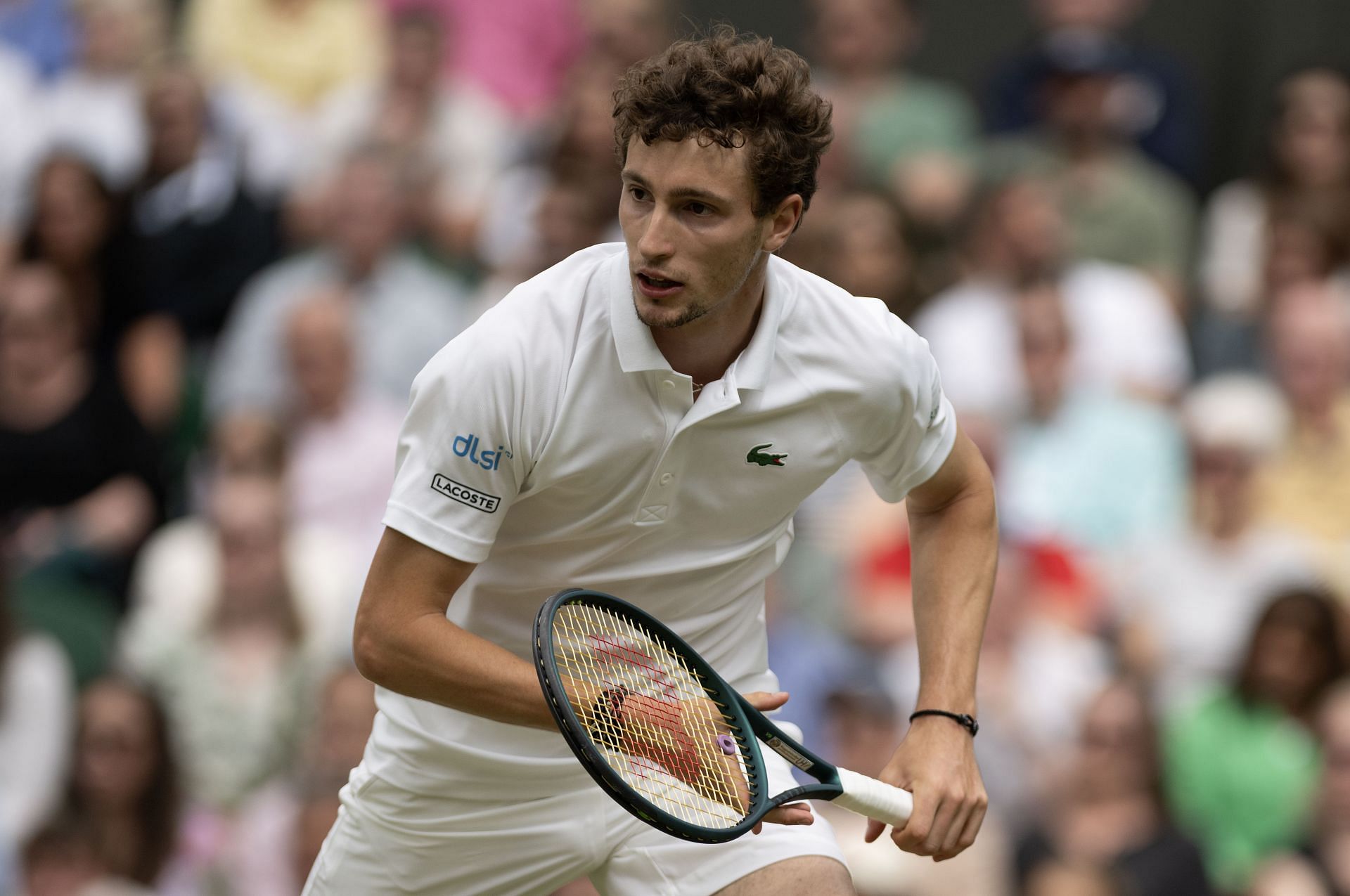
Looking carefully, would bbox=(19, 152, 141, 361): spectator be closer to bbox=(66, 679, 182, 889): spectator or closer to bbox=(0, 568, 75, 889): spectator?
bbox=(0, 568, 75, 889): spectator

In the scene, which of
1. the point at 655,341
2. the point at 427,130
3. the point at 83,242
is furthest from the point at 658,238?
the point at 427,130

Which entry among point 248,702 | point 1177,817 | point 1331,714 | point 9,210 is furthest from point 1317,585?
point 9,210

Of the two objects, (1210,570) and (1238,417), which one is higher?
(1238,417)

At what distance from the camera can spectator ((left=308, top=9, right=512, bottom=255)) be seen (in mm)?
7664

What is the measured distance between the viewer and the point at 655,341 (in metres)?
3.11

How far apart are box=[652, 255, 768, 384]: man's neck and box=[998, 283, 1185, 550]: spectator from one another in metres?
3.43

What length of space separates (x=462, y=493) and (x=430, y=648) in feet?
0.81

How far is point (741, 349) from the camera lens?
3229mm

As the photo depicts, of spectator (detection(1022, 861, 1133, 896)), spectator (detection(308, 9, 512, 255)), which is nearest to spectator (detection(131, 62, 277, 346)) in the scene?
spectator (detection(308, 9, 512, 255))

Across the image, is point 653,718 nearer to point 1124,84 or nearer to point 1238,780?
point 1238,780

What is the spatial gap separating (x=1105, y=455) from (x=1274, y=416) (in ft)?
1.95

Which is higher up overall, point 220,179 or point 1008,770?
point 220,179

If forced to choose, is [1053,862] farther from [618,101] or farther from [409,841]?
[618,101]

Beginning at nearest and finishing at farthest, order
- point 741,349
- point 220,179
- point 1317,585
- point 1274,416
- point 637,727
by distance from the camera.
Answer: point 637,727 → point 741,349 → point 1317,585 → point 1274,416 → point 220,179
